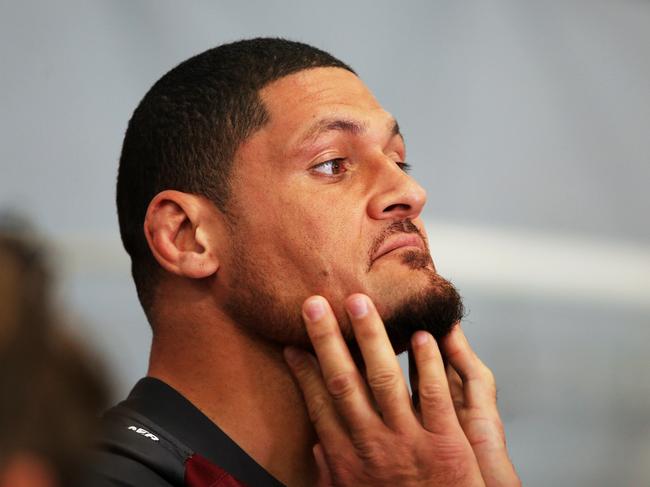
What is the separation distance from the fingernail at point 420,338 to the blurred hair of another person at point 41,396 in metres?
1.04

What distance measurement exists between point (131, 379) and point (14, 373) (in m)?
1.71

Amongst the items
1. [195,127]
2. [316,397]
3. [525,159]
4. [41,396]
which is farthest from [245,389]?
[525,159]

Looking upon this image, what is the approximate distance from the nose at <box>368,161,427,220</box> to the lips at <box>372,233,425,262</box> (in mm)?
35

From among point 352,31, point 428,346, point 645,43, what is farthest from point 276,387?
point 645,43

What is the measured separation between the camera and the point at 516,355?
2590 mm

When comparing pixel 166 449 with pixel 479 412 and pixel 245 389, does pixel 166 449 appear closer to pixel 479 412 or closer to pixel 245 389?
pixel 245 389

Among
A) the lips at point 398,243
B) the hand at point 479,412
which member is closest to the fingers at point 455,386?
the hand at point 479,412

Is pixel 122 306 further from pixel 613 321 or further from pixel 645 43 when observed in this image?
pixel 645 43

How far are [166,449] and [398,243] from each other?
479mm

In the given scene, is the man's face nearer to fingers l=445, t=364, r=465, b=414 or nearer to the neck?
the neck

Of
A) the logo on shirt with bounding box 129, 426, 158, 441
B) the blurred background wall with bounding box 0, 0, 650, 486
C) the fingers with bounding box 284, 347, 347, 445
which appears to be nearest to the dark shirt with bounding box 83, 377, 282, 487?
the logo on shirt with bounding box 129, 426, 158, 441

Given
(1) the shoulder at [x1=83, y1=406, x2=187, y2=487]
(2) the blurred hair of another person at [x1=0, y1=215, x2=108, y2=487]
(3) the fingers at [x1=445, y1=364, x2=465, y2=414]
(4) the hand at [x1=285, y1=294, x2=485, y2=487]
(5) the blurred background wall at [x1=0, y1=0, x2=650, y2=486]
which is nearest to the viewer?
(2) the blurred hair of another person at [x1=0, y1=215, x2=108, y2=487]

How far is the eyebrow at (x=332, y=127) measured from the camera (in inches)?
62.9

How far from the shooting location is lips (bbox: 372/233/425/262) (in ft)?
5.05
